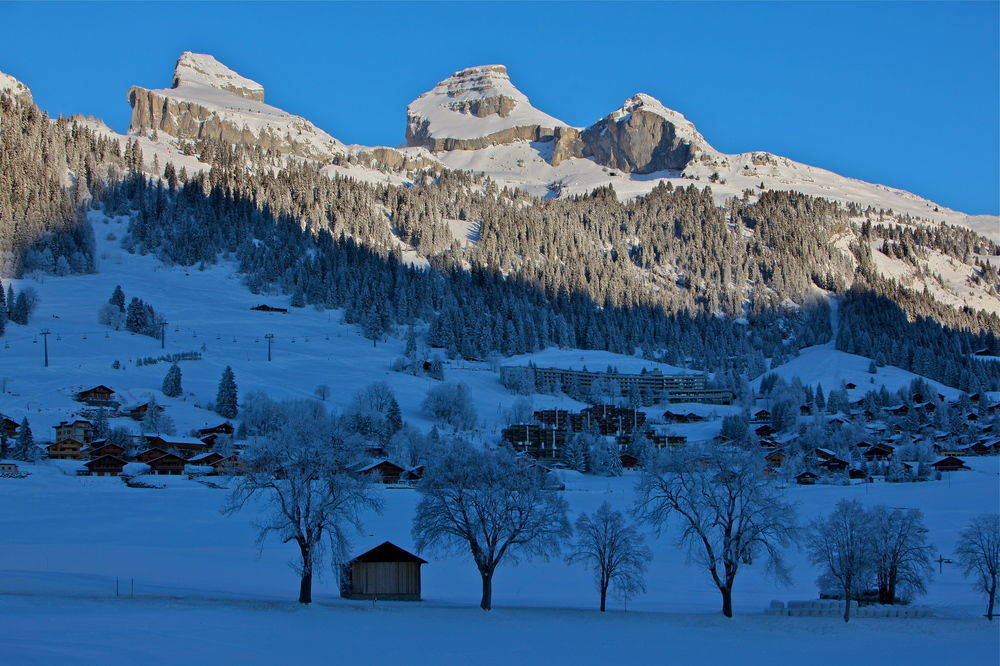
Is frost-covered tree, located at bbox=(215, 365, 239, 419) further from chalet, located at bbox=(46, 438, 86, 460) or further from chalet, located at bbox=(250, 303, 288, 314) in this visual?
chalet, located at bbox=(250, 303, 288, 314)

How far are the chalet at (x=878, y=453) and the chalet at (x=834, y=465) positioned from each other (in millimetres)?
9741

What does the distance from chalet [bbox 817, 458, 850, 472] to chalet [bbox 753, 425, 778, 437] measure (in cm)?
2682

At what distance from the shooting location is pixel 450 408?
11806cm

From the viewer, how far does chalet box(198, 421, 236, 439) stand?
9688 cm

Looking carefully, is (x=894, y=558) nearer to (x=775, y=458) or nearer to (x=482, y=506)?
(x=482, y=506)

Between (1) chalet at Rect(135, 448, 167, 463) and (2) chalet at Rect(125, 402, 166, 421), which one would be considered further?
(2) chalet at Rect(125, 402, 166, 421)

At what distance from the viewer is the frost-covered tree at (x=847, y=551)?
1611 inches

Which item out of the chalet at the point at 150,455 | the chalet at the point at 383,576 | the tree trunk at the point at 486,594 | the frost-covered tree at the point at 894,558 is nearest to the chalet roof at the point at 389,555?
the chalet at the point at 383,576

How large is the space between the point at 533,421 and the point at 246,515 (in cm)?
6974

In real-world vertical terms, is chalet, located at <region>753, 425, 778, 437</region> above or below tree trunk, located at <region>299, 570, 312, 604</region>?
above

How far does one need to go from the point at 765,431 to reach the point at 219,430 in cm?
7277

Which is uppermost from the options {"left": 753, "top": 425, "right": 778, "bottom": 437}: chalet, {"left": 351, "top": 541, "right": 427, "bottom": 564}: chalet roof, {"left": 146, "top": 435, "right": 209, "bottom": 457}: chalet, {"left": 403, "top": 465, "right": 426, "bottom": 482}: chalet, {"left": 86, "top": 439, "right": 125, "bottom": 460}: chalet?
{"left": 753, "top": 425, "right": 778, "bottom": 437}: chalet

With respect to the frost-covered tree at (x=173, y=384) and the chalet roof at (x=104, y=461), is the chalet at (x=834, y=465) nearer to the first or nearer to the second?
the chalet roof at (x=104, y=461)

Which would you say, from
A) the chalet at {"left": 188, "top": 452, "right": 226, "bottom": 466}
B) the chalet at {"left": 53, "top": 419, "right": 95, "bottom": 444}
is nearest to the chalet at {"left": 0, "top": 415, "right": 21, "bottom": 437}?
the chalet at {"left": 53, "top": 419, "right": 95, "bottom": 444}
